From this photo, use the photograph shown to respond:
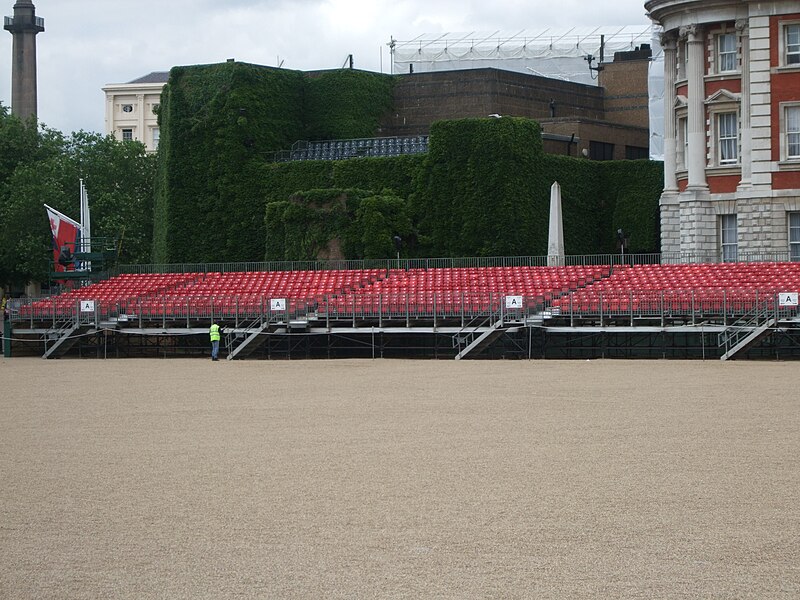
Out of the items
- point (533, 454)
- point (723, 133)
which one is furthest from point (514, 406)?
point (723, 133)

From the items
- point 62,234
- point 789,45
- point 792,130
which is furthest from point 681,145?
point 62,234

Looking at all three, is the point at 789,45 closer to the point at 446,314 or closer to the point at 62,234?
the point at 446,314

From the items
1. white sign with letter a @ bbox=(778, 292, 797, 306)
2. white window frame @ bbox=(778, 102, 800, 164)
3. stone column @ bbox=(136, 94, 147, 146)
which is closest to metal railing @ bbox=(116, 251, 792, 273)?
white window frame @ bbox=(778, 102, 800, 164)

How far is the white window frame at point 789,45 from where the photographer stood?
1951 inches

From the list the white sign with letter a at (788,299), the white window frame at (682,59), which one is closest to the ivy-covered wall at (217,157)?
the white window frame at (682,59)

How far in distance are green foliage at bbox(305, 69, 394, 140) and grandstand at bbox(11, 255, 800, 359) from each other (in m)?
15.5

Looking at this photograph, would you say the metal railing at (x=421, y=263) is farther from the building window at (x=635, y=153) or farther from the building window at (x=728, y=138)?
the building window at (x=635, y=153)

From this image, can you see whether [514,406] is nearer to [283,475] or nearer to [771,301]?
[283,475]

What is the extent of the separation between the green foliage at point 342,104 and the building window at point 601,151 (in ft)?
36.2

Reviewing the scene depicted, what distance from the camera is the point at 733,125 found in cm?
5091

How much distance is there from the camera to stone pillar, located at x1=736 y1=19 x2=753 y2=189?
5009 cm

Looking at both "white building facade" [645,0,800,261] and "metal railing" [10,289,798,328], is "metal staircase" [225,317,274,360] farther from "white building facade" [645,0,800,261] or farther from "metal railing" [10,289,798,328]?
"white building facade" [645,0,800,261]

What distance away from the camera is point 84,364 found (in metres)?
43.8

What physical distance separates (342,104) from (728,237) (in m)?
23.9
